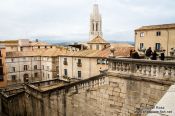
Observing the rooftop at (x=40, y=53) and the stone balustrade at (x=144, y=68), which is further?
the rooftop at (x=40, y=53)

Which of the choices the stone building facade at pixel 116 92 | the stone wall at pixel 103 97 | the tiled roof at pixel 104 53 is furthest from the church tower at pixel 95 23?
the stone building facade at pixel 116 92

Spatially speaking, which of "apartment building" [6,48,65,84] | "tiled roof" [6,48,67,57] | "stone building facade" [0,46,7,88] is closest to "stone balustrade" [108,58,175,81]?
"tiled roof" [6,48,67,57]

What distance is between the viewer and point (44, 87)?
67.9ft

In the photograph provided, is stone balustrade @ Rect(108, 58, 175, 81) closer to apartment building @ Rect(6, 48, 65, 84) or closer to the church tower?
apartment building @ Rect(6, 48, 65, 84)

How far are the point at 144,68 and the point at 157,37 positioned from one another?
2775 cm

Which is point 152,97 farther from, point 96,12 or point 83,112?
point 96,12

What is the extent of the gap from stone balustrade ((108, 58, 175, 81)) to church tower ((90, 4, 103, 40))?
84.0m

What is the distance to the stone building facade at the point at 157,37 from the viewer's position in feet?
102

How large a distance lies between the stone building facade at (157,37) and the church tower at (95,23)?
5687cm

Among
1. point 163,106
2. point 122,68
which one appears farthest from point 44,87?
point 163,106

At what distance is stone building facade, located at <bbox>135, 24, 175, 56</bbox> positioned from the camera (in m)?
30.9

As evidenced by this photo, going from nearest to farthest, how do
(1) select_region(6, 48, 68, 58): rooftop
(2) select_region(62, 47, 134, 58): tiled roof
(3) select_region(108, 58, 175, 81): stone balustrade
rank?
(3) select_region(108, 58, 175, 81): stone balustrade < (2) select_region(62, 47, 134, 58): tiled roof < (1) select_region(6, 48, 68, 58): rooftop

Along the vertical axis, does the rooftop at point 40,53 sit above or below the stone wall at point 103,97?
above

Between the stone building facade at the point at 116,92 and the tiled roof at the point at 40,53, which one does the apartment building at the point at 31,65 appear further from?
the stone building facade at the point at 116,92
